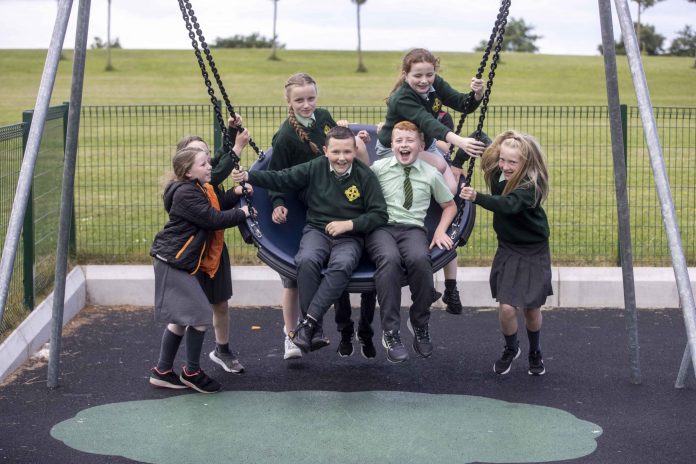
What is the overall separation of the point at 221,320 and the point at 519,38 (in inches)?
2786

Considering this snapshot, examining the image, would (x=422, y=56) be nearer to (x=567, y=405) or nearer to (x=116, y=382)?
(x=567, y=405)

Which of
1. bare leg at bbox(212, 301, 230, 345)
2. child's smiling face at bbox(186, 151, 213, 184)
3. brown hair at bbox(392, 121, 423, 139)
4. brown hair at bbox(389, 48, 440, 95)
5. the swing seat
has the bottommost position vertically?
bare leg at bbox(212, 301, 230, 345)

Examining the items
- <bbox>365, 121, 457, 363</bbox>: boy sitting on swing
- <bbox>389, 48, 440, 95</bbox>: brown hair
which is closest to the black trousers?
<bbox>365, 121, 457, 363</bbox>: boy sitting on swing

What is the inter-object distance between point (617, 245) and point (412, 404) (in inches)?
132

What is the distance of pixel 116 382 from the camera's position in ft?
20.0

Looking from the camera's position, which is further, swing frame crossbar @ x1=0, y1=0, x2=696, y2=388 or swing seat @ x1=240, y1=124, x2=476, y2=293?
swing seat @ x1=240, y1=124, x2=476, y2=293

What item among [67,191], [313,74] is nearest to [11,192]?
[67,191]

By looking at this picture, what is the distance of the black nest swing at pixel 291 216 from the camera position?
5.48m

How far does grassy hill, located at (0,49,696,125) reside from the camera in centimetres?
3073

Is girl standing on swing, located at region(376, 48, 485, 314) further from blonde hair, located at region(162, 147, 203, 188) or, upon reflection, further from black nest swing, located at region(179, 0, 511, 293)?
blonde hair, located at region(162, 147, 203, 188)

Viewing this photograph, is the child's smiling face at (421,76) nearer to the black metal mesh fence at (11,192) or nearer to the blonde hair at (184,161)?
the blonde hair at (184,161)

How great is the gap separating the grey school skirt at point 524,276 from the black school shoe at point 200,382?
1.61 metres

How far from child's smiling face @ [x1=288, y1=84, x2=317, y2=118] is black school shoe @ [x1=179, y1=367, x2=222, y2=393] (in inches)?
60.1

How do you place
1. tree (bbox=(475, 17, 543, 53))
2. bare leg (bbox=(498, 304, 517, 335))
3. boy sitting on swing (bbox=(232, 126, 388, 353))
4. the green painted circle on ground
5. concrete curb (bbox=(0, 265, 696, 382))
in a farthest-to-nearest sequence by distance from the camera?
tree (bbox=(475, 17, 543, 53)), concrete curb (bbox=(0, 265, 696, 382)), bare leg (bbox=(498, 304, 517, 335)), boy sitting on swing (bbox=(232, 126, 388, 353)), the green painted circle on ground
